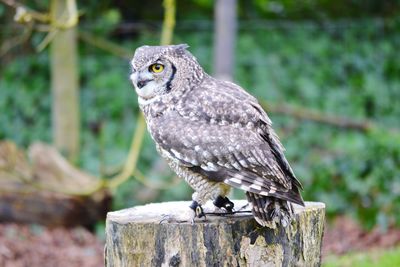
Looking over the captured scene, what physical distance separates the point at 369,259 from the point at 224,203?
11.1ft

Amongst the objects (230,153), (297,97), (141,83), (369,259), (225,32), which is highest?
(225,32)

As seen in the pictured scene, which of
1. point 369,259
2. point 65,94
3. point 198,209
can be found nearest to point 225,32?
point 65,94

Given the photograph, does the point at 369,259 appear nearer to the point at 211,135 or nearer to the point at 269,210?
the point at 269,210

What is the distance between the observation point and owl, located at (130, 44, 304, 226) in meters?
3.78

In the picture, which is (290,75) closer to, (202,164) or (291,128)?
(291,128)

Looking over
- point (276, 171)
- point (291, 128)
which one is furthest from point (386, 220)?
point (276, 171)

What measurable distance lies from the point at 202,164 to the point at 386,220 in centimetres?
498

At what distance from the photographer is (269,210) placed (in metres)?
3.81

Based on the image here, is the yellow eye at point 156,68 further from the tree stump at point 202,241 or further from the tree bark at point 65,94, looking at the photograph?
the tree bark at point 65,94

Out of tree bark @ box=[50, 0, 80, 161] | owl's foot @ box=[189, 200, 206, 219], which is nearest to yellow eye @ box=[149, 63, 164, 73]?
owl's foot @ box=[189, 200, 206, 219]

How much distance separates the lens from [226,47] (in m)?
8.55

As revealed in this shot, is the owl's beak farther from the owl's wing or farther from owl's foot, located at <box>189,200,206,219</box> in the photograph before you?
owl's foot, located at <box>189,200,206,219</box>

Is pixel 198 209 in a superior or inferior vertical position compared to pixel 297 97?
inferior

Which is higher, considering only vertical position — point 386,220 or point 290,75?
point 290,75
